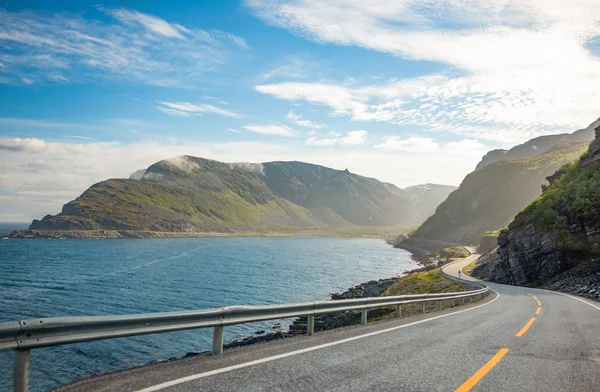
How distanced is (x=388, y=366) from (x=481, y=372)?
175 centimetres

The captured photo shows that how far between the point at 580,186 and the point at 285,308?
54.5m

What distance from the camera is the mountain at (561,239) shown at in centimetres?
4450

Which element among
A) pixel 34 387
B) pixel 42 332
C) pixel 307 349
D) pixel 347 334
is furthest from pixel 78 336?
pixel 34 387

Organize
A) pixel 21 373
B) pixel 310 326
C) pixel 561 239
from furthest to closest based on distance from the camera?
pixel 561 239
pixel 310 326
pixel 21 373

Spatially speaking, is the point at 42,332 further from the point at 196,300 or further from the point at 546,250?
the point at 546,250

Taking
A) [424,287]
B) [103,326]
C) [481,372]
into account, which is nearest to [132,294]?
[424,287]

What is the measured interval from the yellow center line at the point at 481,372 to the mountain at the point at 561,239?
112 ft

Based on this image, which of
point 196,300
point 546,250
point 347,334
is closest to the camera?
point 347,334

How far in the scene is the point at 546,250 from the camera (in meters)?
50.0

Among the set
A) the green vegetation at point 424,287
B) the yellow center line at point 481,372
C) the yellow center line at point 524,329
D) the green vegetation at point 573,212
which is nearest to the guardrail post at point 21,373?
the yellow center line at point 481,372

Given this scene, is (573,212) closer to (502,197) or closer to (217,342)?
(217,342)

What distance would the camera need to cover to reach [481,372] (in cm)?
746

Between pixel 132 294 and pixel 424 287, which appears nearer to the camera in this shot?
pixel 424 287

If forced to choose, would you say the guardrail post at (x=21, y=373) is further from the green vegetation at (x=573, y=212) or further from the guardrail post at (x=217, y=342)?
the green vegetation at (x=573, y=212)
